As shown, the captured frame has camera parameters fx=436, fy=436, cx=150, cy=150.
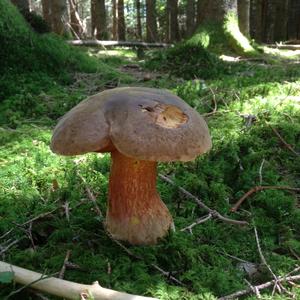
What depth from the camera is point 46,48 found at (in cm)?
541

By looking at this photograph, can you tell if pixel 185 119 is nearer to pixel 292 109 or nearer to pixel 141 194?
pixel 141 194

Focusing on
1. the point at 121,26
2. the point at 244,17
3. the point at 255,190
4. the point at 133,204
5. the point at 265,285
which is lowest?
the point at 265,285

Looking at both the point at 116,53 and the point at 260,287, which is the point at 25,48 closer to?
the point at 116,53

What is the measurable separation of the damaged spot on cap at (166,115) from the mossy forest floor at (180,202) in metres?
0.66

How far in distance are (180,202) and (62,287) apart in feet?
4.15

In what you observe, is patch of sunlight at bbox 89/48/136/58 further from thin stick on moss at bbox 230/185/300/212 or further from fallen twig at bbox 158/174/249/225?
thin stick on moss at bbox 230/185/300/212

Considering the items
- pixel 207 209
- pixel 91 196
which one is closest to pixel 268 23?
pixel 207 209

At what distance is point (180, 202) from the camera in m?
2.86

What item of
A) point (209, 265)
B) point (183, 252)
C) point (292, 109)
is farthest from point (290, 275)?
point (292, 109)

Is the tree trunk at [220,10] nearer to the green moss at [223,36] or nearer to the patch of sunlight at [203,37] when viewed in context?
the green moss at [223,36]

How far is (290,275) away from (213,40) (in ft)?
21.7

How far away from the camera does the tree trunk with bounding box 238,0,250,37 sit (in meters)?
9.50

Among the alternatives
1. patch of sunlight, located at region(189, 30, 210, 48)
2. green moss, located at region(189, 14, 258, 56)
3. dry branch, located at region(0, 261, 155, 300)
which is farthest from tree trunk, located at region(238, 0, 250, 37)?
dry branch, located at region(0, 261, 155, 300)

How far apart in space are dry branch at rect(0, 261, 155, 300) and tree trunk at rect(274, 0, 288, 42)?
62.5ft
